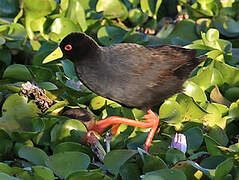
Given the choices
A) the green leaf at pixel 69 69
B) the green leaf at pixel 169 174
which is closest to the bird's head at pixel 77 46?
the green leaf at pixel 69 69

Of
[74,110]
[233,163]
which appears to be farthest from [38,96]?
[233,163]

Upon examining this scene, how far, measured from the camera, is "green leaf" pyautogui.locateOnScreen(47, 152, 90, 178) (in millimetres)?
3496

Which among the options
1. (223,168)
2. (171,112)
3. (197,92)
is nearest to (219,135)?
(171,112)

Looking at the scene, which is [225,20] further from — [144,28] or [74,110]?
[74,110]

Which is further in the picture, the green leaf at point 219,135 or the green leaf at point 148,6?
the green leaf at point 148,6

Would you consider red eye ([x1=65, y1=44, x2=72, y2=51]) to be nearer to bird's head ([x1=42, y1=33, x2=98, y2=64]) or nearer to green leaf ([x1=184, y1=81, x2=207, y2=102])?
bird's head ([x1=42, y1=33, x2=98, y2=64])

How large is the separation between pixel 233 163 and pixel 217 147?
187mm

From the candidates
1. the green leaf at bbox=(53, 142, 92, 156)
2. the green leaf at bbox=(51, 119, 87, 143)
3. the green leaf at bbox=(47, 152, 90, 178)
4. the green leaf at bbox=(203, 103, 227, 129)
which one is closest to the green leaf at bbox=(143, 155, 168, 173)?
the green leaf at bbox=(47, 152, 90, 178)

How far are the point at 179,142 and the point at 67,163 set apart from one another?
71 cm

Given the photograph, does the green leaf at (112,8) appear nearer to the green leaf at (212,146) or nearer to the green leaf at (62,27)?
the green leaf at (62,27)

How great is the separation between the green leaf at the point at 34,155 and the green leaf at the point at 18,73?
0.88 m

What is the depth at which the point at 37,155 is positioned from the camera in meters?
3.70

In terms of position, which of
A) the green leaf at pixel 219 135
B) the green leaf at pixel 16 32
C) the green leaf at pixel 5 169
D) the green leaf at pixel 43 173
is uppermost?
the green leaf at pixel 16 32

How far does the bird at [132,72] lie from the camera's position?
13.1ft
